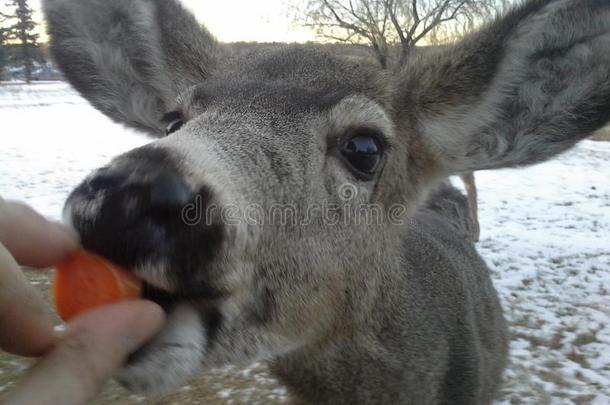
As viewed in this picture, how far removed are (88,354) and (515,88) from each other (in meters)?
2.96

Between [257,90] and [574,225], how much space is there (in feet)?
36.3

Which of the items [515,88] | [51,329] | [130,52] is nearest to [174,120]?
[130,52]

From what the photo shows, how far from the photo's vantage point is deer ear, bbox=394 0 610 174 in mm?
3234

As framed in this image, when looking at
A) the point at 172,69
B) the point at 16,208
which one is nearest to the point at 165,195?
the point at 16,208

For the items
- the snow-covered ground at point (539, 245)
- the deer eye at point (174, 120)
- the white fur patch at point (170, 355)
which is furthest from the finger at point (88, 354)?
the snow-covered ground at point (539, 245)

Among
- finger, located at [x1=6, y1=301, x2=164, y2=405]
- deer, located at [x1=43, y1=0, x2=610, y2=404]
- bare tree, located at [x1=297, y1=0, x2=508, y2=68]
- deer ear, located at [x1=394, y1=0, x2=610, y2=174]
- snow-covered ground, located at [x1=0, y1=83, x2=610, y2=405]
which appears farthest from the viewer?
bare tree, located at [x1=297, y1=0, x2=508, y2=68]

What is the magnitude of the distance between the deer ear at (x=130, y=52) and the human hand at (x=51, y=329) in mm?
2205

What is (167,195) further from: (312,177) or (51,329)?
(312,177)

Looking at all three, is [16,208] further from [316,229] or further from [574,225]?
[574,225]

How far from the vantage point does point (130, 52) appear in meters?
4.31

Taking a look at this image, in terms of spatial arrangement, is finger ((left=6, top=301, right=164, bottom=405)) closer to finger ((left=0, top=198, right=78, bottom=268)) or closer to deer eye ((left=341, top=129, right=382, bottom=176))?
finger ((left=0, top=198, right=78, bottom=268))

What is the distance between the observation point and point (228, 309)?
2271mm

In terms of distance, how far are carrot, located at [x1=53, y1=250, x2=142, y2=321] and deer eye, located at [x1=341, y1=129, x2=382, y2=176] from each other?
1.48m

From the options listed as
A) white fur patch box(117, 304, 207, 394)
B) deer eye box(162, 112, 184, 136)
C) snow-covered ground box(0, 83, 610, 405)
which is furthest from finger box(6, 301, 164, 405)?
snow-covered ground box(0, 83, 610, 405)
